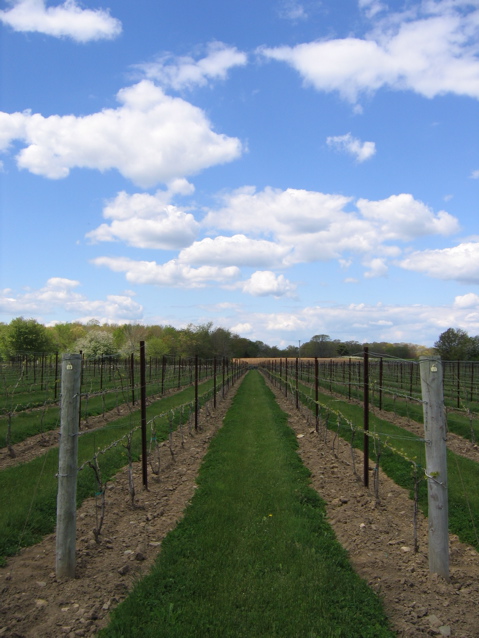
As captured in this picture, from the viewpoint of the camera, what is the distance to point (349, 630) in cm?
359

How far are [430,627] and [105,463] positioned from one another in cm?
652

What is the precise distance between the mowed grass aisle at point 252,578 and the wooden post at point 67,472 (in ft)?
2.75

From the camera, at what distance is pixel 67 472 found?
14.8 ft

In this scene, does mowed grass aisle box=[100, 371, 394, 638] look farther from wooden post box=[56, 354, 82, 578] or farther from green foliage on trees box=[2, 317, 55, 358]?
green foliage on trees box=[2, 317, 55, 358]

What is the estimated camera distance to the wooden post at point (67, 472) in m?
4.44

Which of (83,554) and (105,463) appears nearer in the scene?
(83,554)

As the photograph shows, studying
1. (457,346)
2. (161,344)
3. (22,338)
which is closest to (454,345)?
(457,346)

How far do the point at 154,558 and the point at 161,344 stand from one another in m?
55.2

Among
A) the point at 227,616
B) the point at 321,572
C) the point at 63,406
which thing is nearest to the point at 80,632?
the point at 227,616

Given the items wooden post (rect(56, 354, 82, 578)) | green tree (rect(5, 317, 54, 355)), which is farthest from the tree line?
wooden post (rect(56, 354, 82, 578))

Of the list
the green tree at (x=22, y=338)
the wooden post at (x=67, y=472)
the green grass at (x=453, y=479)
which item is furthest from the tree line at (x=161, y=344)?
the wooden post at (x=67, y=472)

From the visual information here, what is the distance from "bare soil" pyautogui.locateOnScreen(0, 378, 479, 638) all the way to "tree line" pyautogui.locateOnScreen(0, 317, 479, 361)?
344 inches

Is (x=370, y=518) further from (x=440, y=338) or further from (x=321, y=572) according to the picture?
(x=440, y=338)

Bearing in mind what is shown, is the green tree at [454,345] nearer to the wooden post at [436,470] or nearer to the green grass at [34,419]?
the green grass at [34,419]
